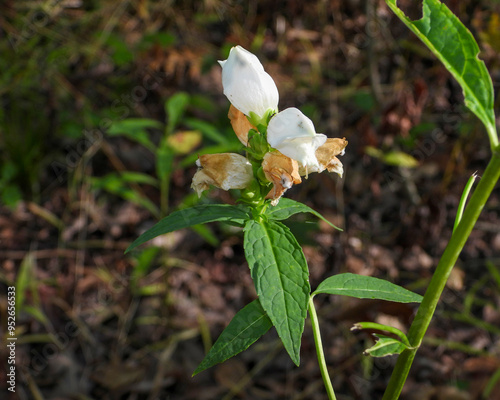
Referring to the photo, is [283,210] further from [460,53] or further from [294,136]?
[460,53]

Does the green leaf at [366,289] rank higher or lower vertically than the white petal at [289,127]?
lower

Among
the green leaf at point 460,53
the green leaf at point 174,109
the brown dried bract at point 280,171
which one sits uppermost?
the green leaf at point 460,53

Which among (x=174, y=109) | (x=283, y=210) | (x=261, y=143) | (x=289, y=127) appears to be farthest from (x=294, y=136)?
(x=174, y=109)

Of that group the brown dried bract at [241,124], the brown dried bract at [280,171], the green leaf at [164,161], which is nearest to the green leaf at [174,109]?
the green leaf at [164,161]

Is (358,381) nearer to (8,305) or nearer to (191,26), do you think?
(8,305)

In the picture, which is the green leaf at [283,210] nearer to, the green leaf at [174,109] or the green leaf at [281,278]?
the green leaf at [281,278]

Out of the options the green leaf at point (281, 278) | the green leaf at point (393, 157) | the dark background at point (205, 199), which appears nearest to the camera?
the green leaf at point (281, 278)

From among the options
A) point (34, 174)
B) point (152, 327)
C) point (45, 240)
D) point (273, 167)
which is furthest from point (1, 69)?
point (273, 167)
